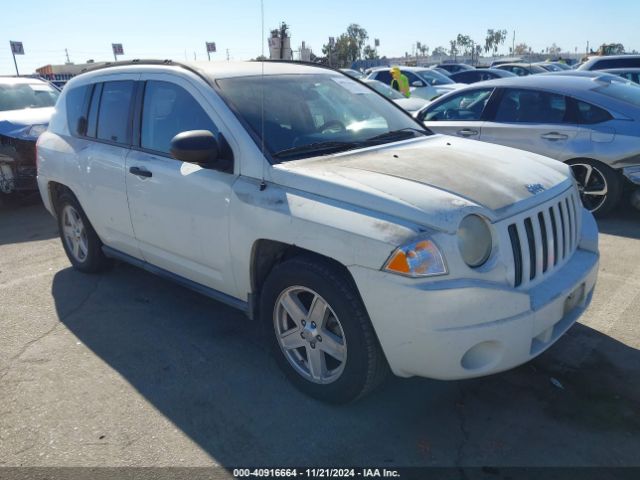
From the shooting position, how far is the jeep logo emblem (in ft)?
9.84

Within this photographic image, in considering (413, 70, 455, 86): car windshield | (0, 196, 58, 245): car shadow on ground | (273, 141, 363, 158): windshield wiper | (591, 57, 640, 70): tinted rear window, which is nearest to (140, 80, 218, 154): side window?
(273, 141, 363, 158): windshield wiper

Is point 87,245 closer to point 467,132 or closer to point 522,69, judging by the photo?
point 467,132

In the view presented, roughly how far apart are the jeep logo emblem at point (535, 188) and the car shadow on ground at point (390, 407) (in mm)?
1111

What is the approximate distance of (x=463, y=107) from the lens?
7.58 meters

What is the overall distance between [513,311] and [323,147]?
60.8 inches

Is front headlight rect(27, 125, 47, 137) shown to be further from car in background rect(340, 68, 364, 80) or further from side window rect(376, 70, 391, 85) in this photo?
side window rect(376, 70, 391, 85)

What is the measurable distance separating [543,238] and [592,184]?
404cm

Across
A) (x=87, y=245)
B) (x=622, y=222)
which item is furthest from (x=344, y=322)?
(x=622, y=222)

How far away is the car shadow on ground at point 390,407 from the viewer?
8.91 ft

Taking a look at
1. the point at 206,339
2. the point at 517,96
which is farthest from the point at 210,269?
the point at 517,96

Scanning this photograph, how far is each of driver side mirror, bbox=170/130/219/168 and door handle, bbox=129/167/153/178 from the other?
2.27ft

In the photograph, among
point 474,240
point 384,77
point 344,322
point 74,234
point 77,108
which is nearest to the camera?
point 474,240

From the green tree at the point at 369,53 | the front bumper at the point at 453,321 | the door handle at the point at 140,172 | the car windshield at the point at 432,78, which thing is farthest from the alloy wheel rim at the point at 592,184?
the green tree at the point at 369,53

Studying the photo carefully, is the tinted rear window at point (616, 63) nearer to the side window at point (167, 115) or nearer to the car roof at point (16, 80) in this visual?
the car roof at point (16, 80)
